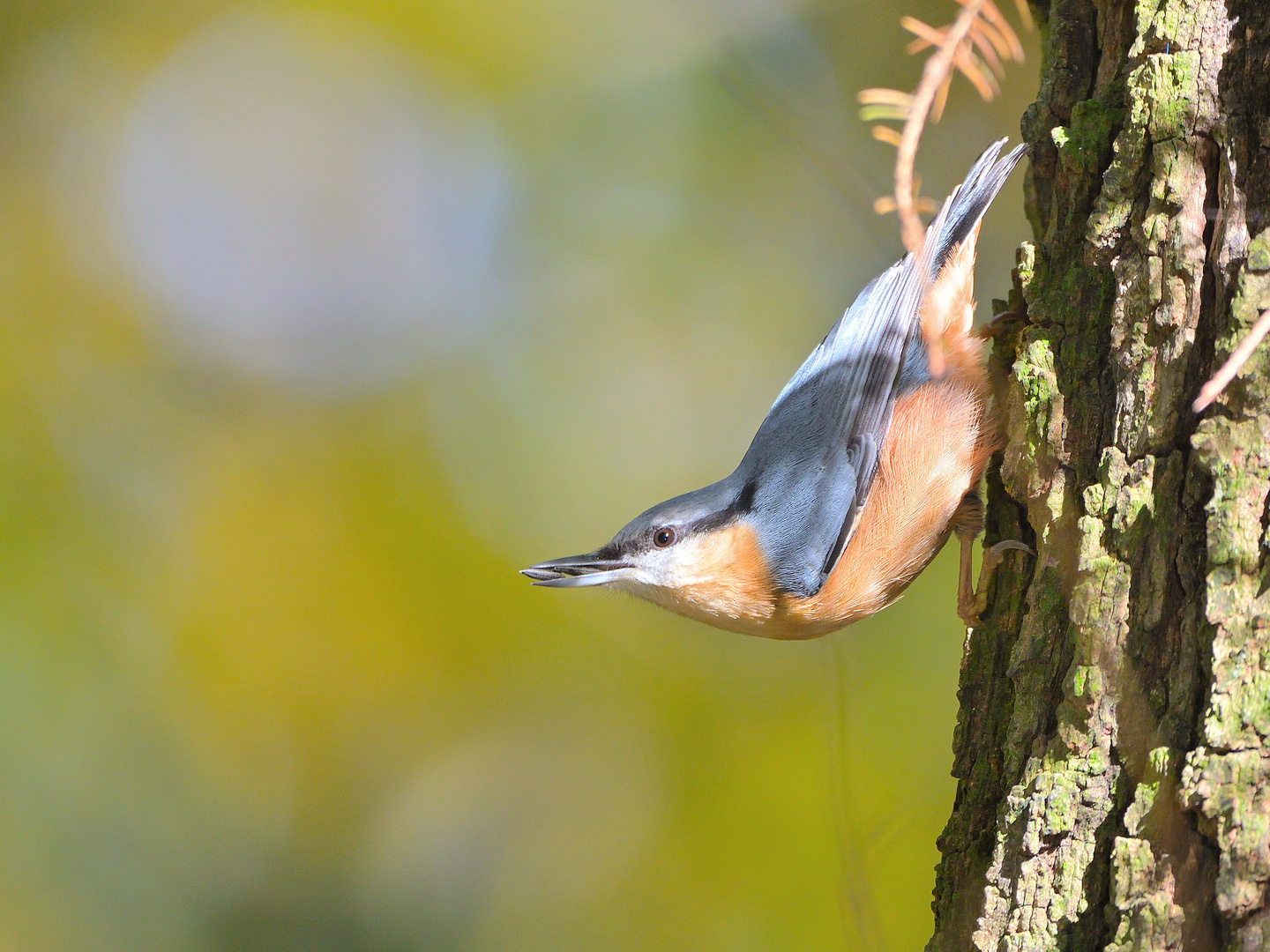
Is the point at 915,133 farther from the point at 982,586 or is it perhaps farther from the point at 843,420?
the point at 843,420

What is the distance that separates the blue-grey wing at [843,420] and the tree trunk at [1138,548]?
552mm

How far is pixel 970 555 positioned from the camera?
1.82 m

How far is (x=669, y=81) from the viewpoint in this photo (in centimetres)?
411

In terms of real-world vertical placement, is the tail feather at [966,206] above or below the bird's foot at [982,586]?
above

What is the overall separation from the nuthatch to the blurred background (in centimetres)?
111

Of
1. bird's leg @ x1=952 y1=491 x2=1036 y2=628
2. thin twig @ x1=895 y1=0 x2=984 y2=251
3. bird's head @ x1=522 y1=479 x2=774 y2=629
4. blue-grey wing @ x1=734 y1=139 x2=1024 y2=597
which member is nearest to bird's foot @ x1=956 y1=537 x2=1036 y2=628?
bird's leg @ x1=952 y1=491 x2=1036 y2=628

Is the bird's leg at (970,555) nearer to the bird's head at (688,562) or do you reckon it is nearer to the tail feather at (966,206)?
the bird's head at (688,562)

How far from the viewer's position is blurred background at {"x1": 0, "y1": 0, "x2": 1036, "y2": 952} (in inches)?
137

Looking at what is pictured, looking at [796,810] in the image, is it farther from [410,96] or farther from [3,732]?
[410,96]

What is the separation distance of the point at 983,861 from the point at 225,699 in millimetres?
3490

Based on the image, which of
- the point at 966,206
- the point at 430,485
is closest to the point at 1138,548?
the point at 966,206

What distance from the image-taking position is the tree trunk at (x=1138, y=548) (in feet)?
3.07

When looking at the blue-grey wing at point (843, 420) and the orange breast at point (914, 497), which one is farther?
the blue-grey wing at point (843, 420)

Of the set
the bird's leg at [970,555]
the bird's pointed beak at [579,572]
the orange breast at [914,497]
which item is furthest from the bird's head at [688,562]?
the bird's leg at [970,555]
